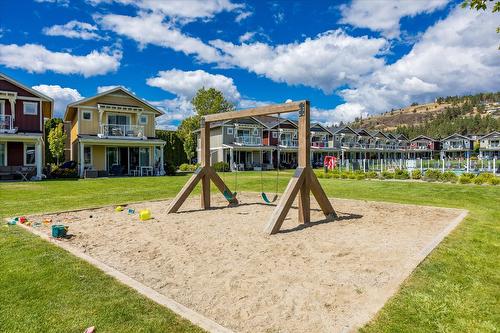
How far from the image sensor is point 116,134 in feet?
89.8

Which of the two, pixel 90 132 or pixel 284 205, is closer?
pixel 284 205

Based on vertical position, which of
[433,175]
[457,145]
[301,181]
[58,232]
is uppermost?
[457,145]

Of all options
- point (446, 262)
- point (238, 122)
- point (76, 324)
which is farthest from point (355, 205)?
point (238, 122)

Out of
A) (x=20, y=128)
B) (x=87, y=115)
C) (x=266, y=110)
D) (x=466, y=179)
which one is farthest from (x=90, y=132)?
(x=466, y=179)

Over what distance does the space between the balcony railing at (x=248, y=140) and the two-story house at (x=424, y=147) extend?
49335mm

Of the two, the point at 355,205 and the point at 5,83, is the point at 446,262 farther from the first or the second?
the point at 5,83

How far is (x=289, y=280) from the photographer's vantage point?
4.18 meters

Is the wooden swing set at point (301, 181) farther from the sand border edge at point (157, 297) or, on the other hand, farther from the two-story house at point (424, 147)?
the two-story house at point (424, 147)

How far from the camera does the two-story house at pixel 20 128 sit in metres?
22.0

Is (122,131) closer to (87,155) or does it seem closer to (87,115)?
(87,115)

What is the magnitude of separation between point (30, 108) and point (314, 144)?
3563cm

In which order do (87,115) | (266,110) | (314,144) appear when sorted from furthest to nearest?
1. (314,144)
2. (87,115)
3. (266,110)

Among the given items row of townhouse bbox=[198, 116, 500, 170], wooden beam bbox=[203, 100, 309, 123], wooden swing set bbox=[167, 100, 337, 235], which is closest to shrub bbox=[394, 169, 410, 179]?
row of townhouse bbox=[198, 116, 500, 170]

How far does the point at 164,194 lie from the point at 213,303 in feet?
33.6
